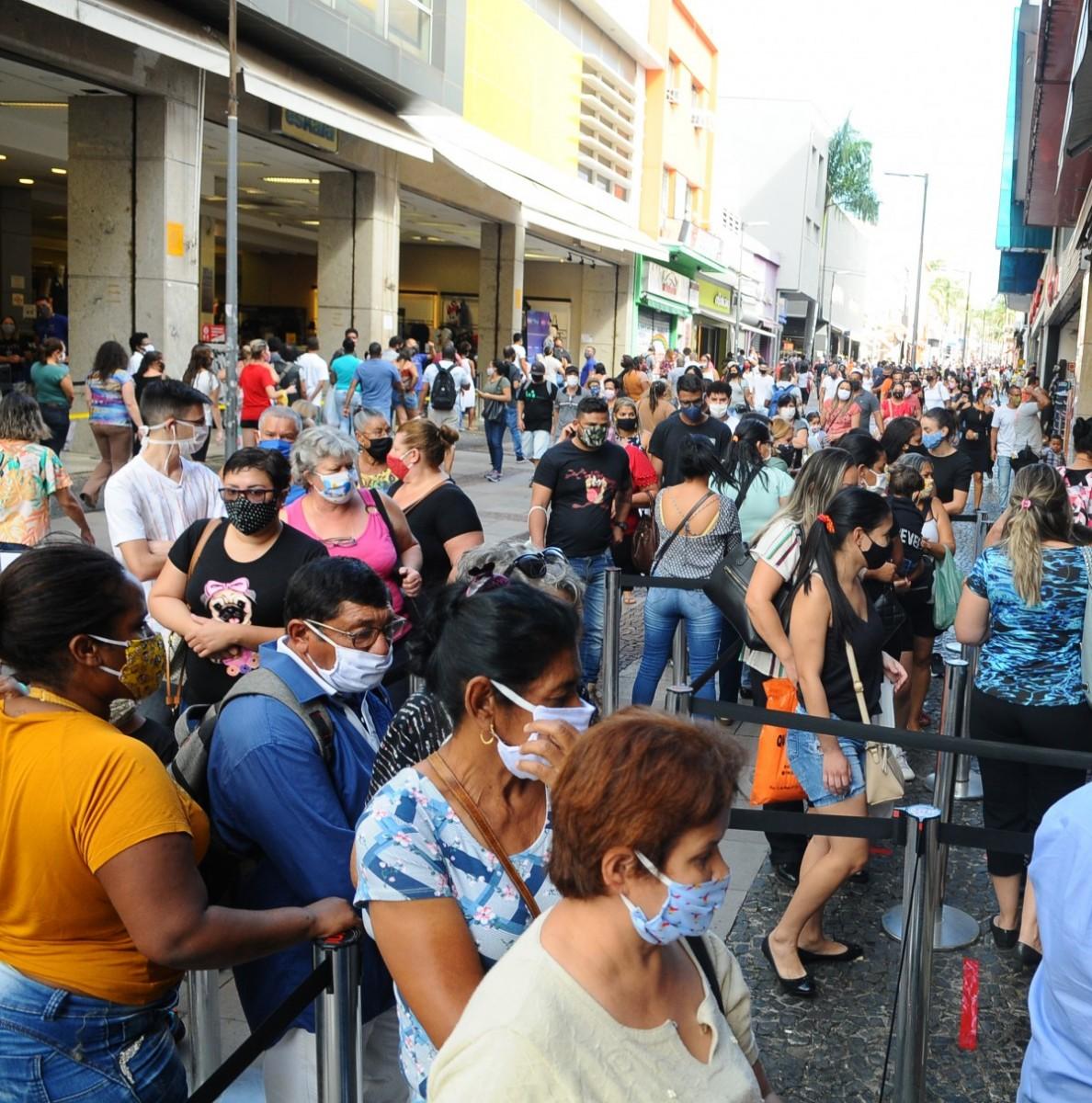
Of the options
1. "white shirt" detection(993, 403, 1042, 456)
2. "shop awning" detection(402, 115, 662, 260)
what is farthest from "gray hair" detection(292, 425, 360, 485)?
"shop awning" detection(402, 115, 662, 260)

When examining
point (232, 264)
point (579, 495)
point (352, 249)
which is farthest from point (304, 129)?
point (579, 495)

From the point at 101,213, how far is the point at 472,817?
1546 centimetres

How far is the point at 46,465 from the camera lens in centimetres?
679

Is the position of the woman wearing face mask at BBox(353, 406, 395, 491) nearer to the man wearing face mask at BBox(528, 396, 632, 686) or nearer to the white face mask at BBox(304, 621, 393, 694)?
the man wearing face mask at BBox(528, 396, 632, 686)

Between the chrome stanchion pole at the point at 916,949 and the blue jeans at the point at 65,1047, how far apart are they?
2.21m

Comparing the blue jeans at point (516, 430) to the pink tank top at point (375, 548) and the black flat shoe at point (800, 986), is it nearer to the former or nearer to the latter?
the pink tank top at point (375, 548)

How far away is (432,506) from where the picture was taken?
229 inches

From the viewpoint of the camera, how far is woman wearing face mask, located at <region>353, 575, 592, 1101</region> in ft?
6.97

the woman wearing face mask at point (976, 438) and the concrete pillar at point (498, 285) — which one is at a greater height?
the concrete pillar at point (498, 285)

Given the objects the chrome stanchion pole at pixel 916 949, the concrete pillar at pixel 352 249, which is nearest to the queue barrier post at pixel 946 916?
the chrome stanchion pole at pixel 916 949

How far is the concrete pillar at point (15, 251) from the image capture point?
2758 cm

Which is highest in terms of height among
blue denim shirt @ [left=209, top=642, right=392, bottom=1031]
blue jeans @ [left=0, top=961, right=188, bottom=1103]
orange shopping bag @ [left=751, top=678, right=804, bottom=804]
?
blue denim shirt @ [left=209, top=642, right=392, bottom=1031]

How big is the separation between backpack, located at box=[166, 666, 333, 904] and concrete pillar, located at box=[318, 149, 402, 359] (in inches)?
785

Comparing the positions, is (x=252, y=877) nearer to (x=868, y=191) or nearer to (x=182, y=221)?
(x=182, y=221)
